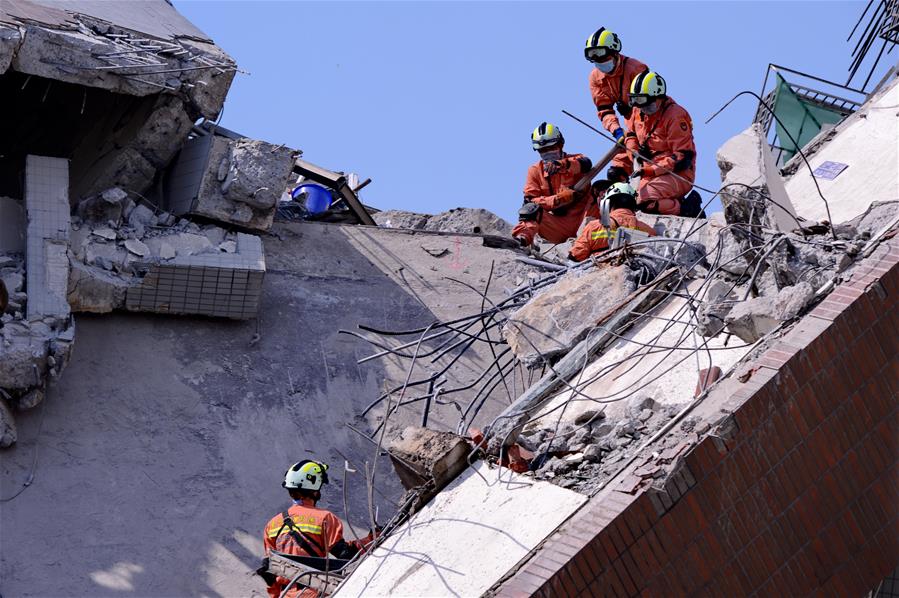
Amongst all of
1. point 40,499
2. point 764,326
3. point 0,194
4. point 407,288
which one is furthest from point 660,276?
point 0,194

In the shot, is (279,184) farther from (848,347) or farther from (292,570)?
(848,347)

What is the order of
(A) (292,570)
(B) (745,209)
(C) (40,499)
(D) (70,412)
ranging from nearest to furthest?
(A) (292,570) → (B) (745,209) → (C) (40,499) → (D) (70,412)

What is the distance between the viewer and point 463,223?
15094 millimetres

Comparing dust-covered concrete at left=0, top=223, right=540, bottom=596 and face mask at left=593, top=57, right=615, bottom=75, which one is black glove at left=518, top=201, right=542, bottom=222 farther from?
face mask at left=593, top=57, right=615, bottom=75

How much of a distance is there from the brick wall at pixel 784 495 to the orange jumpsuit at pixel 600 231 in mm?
4199

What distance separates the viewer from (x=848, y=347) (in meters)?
7.78

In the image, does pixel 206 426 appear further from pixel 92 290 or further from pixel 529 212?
pixel 529 212

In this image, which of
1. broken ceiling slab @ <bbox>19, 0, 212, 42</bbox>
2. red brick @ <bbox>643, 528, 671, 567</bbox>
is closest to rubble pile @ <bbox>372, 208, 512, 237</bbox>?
broken ceiling slab @ <bbox>19, 0, 212, 42</bbox>

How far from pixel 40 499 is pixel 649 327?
429 centimetres

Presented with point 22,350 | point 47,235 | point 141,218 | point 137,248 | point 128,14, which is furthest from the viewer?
point 128,14

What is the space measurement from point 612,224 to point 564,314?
7.71ft

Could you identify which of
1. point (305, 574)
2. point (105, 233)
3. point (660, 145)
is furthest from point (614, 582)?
point (660, 145)

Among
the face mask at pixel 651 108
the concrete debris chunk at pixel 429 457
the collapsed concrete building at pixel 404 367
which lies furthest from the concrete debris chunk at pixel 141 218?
the face mask at pixel 651 108

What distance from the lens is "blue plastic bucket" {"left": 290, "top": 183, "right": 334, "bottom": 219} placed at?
1449 centimetres
